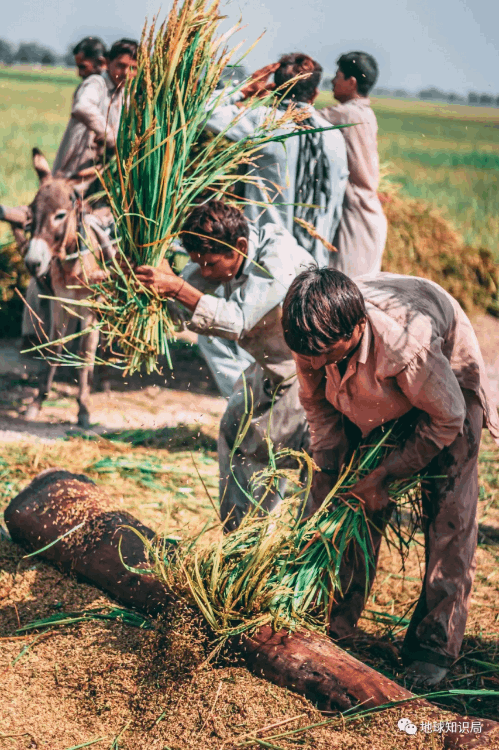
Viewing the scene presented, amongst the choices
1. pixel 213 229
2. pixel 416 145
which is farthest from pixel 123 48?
pixel 416 145

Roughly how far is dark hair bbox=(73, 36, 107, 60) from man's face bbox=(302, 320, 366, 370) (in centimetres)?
406

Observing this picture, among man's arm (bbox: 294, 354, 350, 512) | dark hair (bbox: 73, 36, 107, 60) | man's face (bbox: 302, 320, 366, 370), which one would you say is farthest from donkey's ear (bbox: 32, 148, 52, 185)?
man's face (bbox: 302, 320, 366, 370)

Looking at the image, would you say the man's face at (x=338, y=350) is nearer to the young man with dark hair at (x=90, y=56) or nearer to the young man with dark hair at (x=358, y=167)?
the young man with dark hair at (x=358, y=167)

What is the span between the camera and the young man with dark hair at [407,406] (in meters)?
2.29

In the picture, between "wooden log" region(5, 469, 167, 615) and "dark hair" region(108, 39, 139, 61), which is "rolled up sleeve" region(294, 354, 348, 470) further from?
"dark hair" region(108, 39, 139, 61)

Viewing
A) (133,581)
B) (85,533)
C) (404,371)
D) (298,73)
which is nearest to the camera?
(404,371)

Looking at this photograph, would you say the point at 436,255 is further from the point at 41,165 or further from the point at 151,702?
the point at 151,702

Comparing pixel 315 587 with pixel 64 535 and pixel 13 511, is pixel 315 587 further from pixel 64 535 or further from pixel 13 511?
pixel 13 511

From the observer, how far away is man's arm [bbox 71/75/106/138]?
16.7ft

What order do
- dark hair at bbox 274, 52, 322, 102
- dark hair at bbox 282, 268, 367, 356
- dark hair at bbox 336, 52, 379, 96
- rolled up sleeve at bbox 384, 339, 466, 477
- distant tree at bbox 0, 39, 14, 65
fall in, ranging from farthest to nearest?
distant tree at bbox 0, 39, 14, 65 < dark hair at bbox 336, 52, 379, 96 < dark hair at bbox 274, 52, 322, 102 < rolled up sleeve at bbox 384, 339, 466, 477 < dark hair at bbox 282, 268, 367, 356

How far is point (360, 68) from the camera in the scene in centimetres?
452

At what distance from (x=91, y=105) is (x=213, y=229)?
2.61 m

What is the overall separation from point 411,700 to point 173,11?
2.62 meters

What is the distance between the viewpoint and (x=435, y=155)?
89.3 feet
